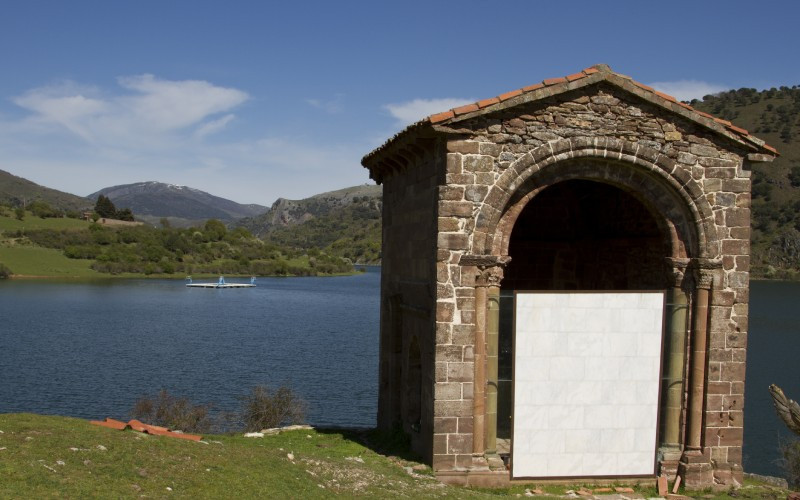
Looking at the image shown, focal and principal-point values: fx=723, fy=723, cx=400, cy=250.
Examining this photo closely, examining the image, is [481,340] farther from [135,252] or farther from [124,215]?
[124,215]

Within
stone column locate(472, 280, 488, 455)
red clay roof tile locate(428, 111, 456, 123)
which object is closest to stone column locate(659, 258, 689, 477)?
stone column locate(472, 280, 488, 455)

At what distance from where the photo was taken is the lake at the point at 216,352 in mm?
27422

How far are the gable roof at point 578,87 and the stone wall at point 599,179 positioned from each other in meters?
0.13

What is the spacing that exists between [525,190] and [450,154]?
4.27ft

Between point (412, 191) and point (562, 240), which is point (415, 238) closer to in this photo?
point (412, 191)

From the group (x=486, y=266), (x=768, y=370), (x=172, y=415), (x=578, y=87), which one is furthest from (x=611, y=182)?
(x=768, y=370)

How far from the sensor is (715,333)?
1067cm

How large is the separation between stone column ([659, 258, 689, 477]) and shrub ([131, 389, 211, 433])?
47.7 ft

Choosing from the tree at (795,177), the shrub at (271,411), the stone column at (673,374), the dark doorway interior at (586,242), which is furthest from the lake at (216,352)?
the stone column at (673,374)

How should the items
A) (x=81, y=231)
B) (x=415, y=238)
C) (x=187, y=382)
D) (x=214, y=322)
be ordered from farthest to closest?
1. (x=81, y=231)
2. (x=214, y=322)
3. (x=187, y=382)
4. (x=415, y=238)

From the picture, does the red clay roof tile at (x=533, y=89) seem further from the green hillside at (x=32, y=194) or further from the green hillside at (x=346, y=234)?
the green hillside at (x=32, y=194)

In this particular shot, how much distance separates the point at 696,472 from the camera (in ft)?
34.8

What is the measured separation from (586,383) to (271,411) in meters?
13.8

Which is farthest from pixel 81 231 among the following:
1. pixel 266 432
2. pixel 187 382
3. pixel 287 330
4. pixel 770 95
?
pixel 266 432
